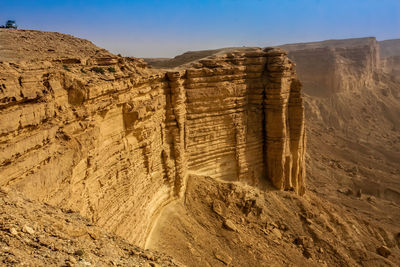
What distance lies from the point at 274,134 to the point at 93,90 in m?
11.1

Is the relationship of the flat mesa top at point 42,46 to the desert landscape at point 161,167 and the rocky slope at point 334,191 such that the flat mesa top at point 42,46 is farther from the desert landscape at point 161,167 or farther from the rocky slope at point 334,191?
the rocky slope at point 334,191

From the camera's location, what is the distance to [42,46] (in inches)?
462

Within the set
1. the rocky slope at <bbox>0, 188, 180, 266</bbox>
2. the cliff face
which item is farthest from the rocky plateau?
the cliff face

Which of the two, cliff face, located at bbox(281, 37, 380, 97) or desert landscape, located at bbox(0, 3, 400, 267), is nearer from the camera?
desert landscape, located at bbox(0, 3, 400, 267)

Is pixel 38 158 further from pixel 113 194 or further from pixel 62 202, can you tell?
pixel 113 194

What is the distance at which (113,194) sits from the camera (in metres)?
9.91

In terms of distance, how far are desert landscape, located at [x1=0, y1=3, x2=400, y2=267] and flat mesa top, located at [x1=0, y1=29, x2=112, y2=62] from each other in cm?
8

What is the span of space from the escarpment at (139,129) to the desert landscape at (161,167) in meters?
0.05

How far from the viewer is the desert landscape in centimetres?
581

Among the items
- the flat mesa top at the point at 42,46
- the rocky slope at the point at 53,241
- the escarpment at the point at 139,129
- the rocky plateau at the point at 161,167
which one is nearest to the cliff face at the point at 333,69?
the rocky plateau at the point at 161,167

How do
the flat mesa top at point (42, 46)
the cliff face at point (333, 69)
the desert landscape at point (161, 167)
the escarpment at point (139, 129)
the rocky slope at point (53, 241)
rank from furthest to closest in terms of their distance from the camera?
the cliff face at point (333, 69), the flat mesa top at point (42, 46), the escarpment at point (139, 129), the desert landscape at point (161, 167), the rocky slope at point (53, 241)

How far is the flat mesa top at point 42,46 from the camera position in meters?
10.3

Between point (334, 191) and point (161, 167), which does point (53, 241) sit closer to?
point (161, 167)

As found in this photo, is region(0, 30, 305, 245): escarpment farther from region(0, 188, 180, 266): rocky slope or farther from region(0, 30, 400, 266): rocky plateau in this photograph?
region(0, 188, 180, 266): rocky slope
